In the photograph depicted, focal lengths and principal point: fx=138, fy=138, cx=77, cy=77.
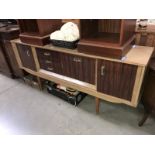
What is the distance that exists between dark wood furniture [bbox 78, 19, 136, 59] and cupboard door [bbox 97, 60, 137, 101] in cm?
10

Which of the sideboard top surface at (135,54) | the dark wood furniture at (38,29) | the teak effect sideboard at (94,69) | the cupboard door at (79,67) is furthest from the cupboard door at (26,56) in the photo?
the cupboard door at (79,67)

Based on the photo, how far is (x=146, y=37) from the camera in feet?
4.85

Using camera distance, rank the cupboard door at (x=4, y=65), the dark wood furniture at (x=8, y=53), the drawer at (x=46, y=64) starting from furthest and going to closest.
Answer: the cupboard door at (x=4, y=65)
the dark wood furniture at (x=8, y=53)
the drawer at (x=46, y=64)

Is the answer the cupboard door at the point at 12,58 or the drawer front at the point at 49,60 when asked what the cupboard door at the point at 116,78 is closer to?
the drawer front at the point at 49,60

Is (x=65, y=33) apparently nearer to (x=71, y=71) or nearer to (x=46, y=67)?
(x=71, y=71)

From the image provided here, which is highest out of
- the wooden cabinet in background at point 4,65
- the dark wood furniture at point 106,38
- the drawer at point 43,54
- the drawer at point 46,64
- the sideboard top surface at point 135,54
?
the dark wood furniture at point 106,38

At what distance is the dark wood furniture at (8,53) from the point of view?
6.70ft

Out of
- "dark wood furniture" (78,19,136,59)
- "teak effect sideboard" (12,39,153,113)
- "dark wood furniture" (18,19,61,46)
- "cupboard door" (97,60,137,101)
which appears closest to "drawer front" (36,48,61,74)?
"teak effect sideboard" (12,39,153,113)

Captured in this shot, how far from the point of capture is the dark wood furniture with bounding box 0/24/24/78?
204cm

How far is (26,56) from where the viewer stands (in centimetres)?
200

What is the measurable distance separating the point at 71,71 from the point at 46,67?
0.42 metres

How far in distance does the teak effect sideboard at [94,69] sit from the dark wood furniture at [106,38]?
0.20 ft
